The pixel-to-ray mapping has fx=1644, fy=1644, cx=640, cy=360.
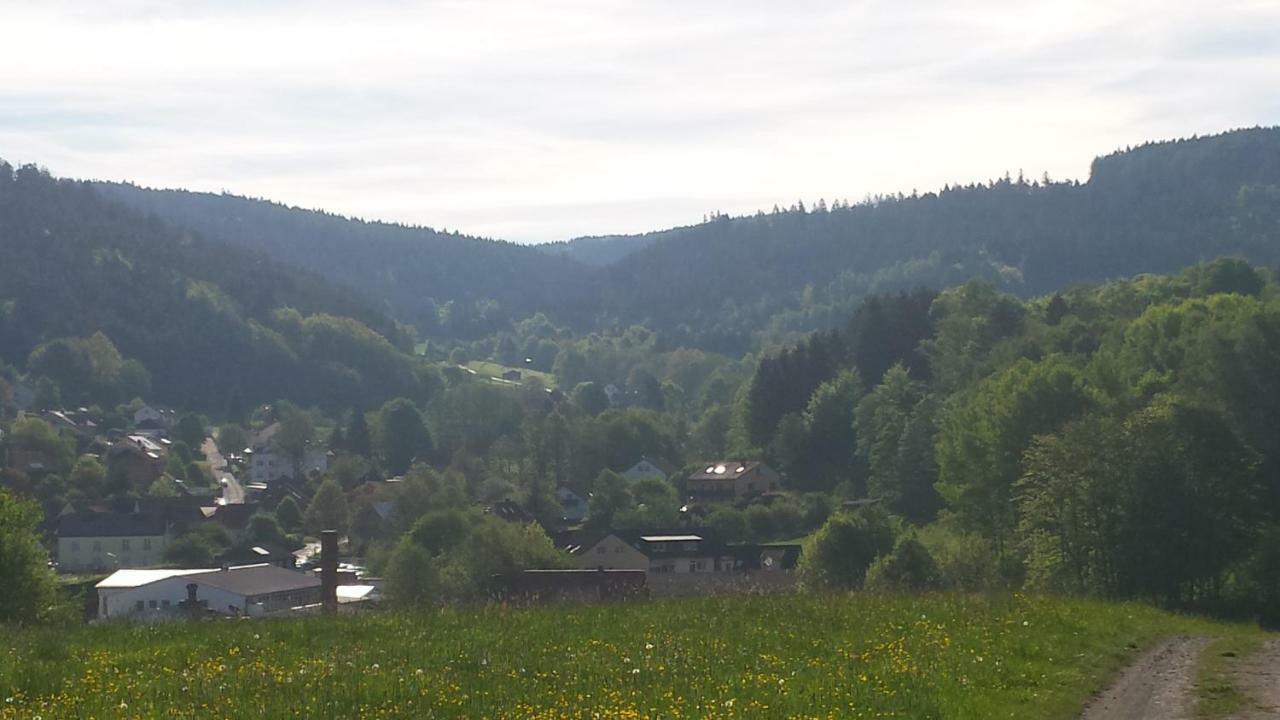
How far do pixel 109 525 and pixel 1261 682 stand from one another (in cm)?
9261

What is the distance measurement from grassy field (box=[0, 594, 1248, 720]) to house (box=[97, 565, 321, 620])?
3815 cm

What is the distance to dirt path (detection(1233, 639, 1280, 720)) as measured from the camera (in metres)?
16.5

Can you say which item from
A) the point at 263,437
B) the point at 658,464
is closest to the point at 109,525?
the point at 658,464

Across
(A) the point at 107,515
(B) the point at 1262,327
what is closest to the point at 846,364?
(A) the point at 107,515

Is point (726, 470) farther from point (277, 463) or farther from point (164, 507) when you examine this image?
point (277, 463)

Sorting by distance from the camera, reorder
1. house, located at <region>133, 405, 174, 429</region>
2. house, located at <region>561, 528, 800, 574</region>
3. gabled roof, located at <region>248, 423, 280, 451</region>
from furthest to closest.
→ house, located at <region>133, 405, 174, 429</region>
gabled roof, located at <region>248, 423, 280, 451</region>
house, located at <region>561, 528, 800, 574</region>

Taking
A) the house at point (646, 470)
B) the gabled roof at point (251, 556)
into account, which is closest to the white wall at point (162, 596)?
the gabled roof at point (251, 556)

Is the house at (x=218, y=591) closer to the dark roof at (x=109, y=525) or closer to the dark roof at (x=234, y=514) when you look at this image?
the dark roof at (x=109, y=525)

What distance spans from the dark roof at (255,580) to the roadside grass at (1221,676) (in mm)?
43263

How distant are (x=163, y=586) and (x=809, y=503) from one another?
41.5 m

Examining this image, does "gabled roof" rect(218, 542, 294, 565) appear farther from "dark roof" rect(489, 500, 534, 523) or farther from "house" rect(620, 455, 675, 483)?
"house" rect(620, 455, 675, 483)

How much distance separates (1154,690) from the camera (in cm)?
1838

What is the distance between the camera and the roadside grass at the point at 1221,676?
16953mm

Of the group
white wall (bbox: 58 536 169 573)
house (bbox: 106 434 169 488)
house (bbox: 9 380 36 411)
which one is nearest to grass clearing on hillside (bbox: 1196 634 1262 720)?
white wall (bbox: 58 536 169 573)
